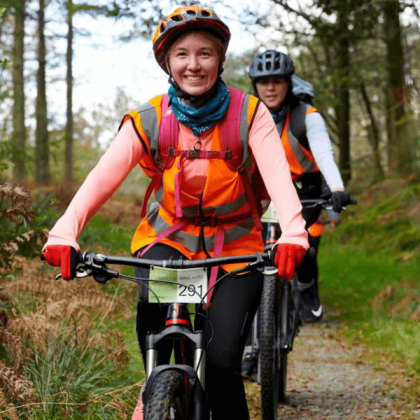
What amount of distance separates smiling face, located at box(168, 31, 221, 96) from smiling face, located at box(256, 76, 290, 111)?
2988mm

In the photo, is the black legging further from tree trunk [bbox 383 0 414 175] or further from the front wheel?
tree trunk [bbox 383 0 414 175]

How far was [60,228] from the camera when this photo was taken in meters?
3.02

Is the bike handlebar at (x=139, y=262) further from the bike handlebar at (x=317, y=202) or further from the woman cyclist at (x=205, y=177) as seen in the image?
the bike handlebar at (x=317, y=202)

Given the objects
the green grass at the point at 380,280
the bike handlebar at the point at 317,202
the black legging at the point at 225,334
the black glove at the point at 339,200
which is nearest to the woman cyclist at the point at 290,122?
the bike handlebar at the point at 317,202

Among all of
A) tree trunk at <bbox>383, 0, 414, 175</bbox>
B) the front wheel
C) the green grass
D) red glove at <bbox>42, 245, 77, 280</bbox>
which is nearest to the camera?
the front wheel

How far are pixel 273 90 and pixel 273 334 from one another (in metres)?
2.23

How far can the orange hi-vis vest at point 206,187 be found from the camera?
11.1 feet

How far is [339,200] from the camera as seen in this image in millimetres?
5742

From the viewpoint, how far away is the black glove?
5730 millimetres

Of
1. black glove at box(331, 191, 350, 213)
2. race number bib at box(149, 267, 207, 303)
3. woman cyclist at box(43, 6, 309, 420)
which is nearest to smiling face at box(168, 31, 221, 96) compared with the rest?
woman cyclist at box(43, 6, 309, 420)

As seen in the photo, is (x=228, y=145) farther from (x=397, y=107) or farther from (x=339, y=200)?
(x=397, y=107)

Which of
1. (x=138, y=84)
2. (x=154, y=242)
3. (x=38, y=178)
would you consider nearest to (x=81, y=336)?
(x=154, y=242)

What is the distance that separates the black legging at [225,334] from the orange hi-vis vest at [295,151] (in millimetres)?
3262

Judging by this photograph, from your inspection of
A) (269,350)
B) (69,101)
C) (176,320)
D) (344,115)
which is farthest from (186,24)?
(69,101)
